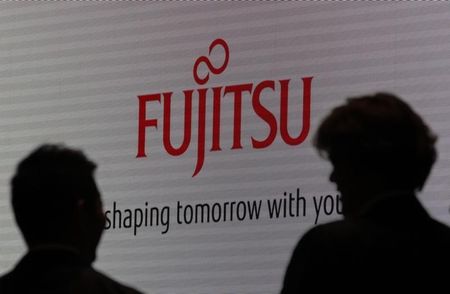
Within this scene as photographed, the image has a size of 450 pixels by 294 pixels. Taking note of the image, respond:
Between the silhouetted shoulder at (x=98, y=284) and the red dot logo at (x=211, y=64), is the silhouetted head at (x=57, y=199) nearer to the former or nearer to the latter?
the silhouetted shoulder at (x=98, y=284)

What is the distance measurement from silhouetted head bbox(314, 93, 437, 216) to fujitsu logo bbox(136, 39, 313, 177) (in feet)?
6.59

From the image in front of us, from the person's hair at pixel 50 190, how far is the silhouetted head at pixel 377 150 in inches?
16.1

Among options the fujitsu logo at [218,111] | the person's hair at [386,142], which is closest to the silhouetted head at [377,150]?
the person's hair at [386,142]

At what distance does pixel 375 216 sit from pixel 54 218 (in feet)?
1.72

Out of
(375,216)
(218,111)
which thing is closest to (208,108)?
(218,111)

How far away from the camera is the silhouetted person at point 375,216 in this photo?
1.96m

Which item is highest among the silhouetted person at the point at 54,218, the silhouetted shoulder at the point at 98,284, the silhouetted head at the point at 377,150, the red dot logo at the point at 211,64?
the red dot logo at the point at 211,64

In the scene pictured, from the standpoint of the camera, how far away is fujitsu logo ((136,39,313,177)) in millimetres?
4113

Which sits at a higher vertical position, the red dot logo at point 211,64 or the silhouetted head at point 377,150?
the red dot logo at point 211,64

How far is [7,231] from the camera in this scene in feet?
15.1

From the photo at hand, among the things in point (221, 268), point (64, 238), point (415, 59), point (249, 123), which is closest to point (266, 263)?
point (221, 268)

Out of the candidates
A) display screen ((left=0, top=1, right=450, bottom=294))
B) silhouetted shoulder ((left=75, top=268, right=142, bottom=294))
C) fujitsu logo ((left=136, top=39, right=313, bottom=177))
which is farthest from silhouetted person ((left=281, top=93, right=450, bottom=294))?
fujitsu logo ((left=136, top=39, right=313, bottom=177))

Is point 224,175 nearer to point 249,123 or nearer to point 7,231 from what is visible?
point 249,123

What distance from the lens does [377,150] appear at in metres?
2.04
